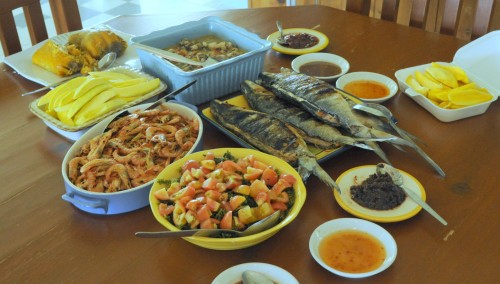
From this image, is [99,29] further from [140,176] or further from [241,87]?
[140,176]

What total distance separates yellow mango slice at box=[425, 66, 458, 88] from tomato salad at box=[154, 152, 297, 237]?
0.71 meters

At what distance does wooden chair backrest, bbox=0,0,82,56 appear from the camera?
6.31ft

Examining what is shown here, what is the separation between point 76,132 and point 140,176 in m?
0.32

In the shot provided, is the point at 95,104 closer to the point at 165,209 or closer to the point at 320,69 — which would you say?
the point at 165,209

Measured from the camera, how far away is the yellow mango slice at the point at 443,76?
1.50 meters

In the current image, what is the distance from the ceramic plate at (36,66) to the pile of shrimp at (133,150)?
1.54 feet

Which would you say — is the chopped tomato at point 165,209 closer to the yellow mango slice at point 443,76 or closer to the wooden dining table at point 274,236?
the wooden dining table at point 274,236

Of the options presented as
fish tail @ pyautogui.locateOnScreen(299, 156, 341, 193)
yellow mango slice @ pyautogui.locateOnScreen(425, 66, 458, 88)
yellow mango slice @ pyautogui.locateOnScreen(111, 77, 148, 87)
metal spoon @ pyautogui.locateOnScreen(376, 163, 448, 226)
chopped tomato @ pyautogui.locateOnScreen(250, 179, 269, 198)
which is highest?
yellow mango slice @ pyautogui.locateOnScreen(111, 77, 148, 87)

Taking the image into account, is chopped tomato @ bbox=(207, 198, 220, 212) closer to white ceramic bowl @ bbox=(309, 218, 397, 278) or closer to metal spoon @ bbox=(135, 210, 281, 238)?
metal spoon @ bbox=(135, 210, 281, 238)

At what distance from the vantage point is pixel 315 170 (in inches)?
46.0

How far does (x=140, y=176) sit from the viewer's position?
3.87ft

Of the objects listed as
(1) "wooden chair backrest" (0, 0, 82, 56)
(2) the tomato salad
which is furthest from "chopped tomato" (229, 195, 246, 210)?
(1) "wooden chair backrest" (0, 0, 82, 56)

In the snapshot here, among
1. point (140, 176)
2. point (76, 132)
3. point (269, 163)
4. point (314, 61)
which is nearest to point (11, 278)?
point (140, 176)

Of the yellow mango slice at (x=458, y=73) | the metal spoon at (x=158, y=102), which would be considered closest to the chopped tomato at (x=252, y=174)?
the metal spoon at (x=158, y=102)
